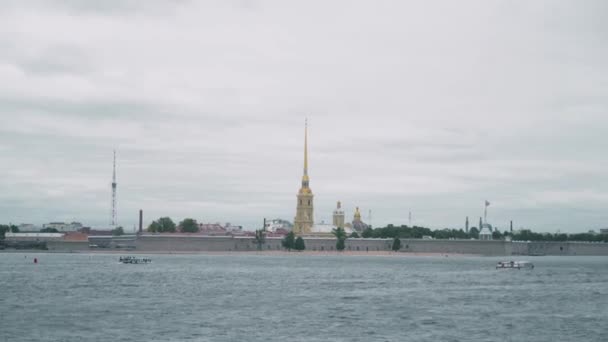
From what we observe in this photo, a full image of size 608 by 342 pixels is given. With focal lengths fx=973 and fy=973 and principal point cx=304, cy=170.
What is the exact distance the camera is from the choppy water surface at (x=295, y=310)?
125 ft

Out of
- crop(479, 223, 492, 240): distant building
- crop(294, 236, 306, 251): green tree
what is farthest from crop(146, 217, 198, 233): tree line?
crop(479, 223, 492, 240): distant building

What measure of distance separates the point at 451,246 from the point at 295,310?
134m

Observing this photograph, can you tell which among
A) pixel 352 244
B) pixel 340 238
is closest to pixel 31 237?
pixel 340 238

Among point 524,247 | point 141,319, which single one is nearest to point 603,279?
point 141,319

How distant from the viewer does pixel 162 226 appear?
190500 mm

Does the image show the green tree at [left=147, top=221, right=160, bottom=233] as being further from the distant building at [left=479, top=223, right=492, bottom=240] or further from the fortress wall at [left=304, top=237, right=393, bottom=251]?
the distant building at [left=479, top=223, right=492, bottom=240]

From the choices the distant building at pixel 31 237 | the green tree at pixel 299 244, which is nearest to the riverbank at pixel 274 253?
the green tree at pixel 299 244

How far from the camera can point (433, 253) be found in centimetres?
17912

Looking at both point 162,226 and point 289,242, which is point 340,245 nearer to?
point 289,242

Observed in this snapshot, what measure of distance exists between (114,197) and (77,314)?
143 metres

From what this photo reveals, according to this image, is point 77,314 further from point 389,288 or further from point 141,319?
point 389,288

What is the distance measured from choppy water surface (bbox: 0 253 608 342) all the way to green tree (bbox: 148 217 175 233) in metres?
116

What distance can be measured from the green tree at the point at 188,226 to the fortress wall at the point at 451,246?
40797 millimetres

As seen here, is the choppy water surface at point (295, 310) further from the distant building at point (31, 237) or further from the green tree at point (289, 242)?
the distant building at point (31, 237)
